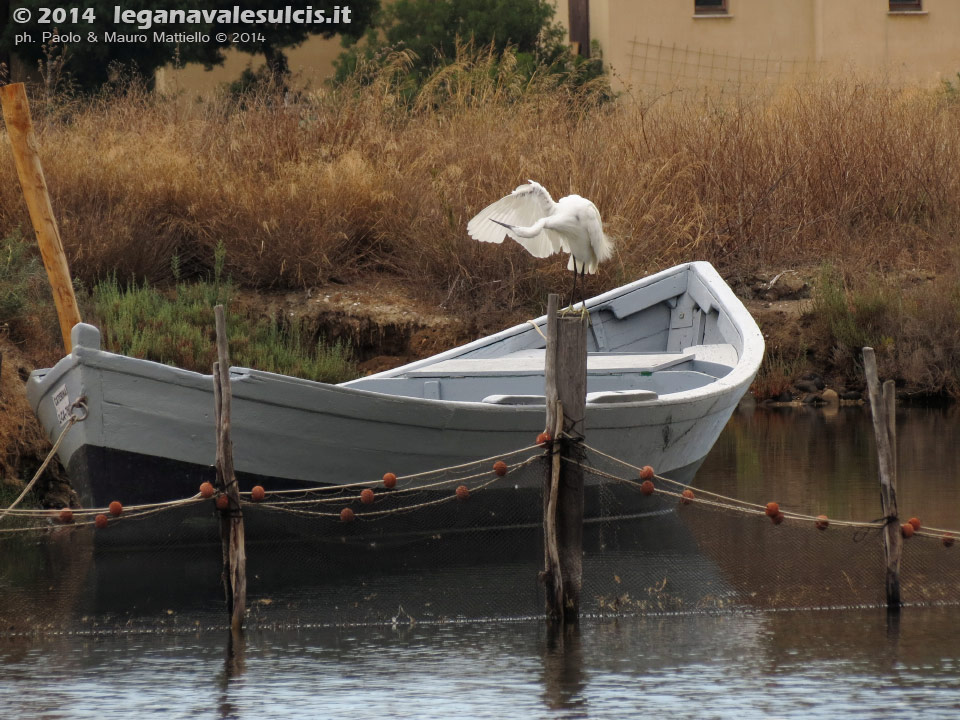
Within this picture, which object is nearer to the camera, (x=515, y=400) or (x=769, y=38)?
(x=515, y=400)

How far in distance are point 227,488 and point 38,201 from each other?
2953 millimetres

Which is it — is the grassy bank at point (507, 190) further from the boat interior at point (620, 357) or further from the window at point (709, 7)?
the window at point (709, 7)

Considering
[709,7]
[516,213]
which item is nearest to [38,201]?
[516,213]

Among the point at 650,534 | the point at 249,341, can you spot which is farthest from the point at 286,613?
the point at 249,341

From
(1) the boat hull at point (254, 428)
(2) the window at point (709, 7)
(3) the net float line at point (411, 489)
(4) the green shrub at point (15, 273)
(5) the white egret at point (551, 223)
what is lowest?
(3) the net float line at point (411, 489)

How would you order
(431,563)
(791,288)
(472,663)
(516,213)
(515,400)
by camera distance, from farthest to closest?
(791,288) < (516,213) < (515,400) < (431,563) < (472,663)

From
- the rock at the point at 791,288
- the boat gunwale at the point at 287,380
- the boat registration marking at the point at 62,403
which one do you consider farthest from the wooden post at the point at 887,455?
the rock at the point at 791,288

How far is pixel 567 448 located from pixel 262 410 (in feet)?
5.03

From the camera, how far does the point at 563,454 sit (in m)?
6.17

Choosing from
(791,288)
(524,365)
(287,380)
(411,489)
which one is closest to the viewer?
(411,489)

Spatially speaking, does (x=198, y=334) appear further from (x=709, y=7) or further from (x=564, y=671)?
(x=709, y=7)

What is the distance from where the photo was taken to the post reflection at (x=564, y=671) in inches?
204

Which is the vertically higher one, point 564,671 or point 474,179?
point 474,179

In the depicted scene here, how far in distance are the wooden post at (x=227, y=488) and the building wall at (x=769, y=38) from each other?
57.4 feet
